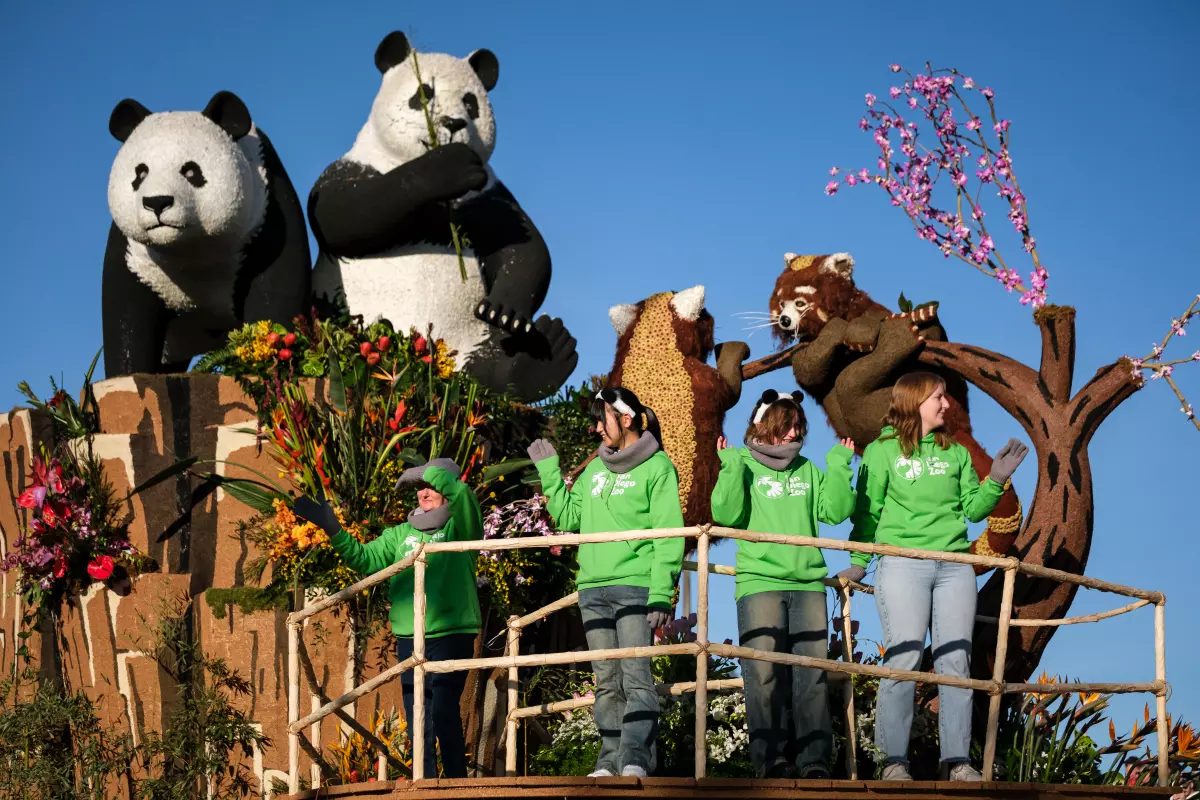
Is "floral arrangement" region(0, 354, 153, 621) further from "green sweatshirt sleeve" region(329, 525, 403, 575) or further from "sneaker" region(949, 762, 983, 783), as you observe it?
"sneaker" region(949, 762, 983, 783)

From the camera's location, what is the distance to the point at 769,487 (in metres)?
7.43

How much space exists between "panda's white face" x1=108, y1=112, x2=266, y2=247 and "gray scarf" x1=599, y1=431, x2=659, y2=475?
4.67 meters

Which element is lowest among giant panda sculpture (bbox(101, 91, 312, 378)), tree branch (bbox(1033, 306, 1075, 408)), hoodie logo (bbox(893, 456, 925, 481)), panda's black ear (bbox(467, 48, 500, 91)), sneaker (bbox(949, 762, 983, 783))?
sneaker (bbox(949, 762, 983, 783))

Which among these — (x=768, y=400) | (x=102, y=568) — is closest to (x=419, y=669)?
(x=768, y=400)

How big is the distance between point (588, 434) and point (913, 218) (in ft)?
8.08

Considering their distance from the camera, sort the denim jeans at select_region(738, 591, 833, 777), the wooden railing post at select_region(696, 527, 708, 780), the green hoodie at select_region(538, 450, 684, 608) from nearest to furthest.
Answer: the wooden railing post at select_region(696, 527, 708, 780), the green hoodie at select_region(538, 450, 684, 608), the denim jeans at select_region(738, 591, 833, 777)

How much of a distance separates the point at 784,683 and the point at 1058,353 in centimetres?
357

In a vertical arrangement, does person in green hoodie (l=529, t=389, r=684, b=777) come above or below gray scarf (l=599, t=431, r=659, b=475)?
below

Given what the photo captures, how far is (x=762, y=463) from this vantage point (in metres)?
7.46

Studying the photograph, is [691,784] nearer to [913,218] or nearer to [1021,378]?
[1021,378]

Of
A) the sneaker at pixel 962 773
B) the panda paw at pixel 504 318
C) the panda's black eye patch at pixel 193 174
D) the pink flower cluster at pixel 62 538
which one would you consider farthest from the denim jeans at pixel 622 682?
the panda's black eye patch at pixel 193 174

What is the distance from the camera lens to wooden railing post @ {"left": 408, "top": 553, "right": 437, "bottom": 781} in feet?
22.2

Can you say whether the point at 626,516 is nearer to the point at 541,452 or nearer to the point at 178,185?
the point at 541,452

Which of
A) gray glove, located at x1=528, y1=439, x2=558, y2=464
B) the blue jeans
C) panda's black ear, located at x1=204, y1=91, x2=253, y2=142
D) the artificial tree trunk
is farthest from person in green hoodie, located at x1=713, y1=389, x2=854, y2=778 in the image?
panda's black ear, located at x1=204, y1=91, x2=253, y2=142
